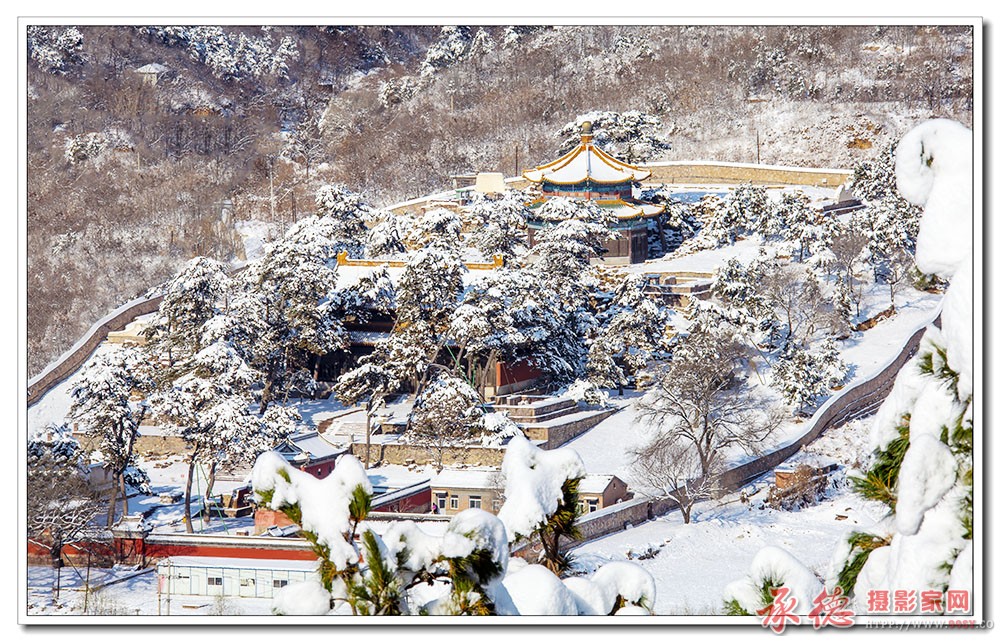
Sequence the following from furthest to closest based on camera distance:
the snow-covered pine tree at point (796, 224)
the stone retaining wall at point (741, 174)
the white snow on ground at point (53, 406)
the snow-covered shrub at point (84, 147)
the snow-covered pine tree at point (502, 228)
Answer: the snow-covered shrub at point (84, 147) → the stone retaining wall at point (741, 174) → the snow-covered pine tree at point (796, 224) → the snow-covered pine tree at point (502, 228) → the white snow on ground at point (53, 406)

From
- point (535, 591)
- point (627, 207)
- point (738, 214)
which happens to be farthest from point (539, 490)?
point (738, 214)

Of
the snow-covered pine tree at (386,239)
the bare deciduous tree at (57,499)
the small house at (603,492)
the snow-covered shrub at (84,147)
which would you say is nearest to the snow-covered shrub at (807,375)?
the small house at (603,492)

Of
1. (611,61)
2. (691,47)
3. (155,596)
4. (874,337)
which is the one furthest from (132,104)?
(155,596)

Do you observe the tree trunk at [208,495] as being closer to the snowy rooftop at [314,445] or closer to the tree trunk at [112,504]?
the tree trunk at [112,504]

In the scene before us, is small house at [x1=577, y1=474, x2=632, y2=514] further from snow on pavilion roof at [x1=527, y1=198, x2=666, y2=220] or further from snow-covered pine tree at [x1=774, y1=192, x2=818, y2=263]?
snow on pavilion roof at [x1=527, y1=198, x2=666, y2=220]

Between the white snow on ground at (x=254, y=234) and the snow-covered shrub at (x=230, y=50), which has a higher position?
the snow-covered shrub at (x=230, y=50)

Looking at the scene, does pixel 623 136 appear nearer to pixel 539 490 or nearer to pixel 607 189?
pixel 607 189

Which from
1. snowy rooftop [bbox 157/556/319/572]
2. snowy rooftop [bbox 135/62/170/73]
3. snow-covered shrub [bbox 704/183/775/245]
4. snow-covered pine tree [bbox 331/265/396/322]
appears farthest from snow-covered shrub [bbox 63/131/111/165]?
snowy rooftop [bbox 157/556/319/572]
